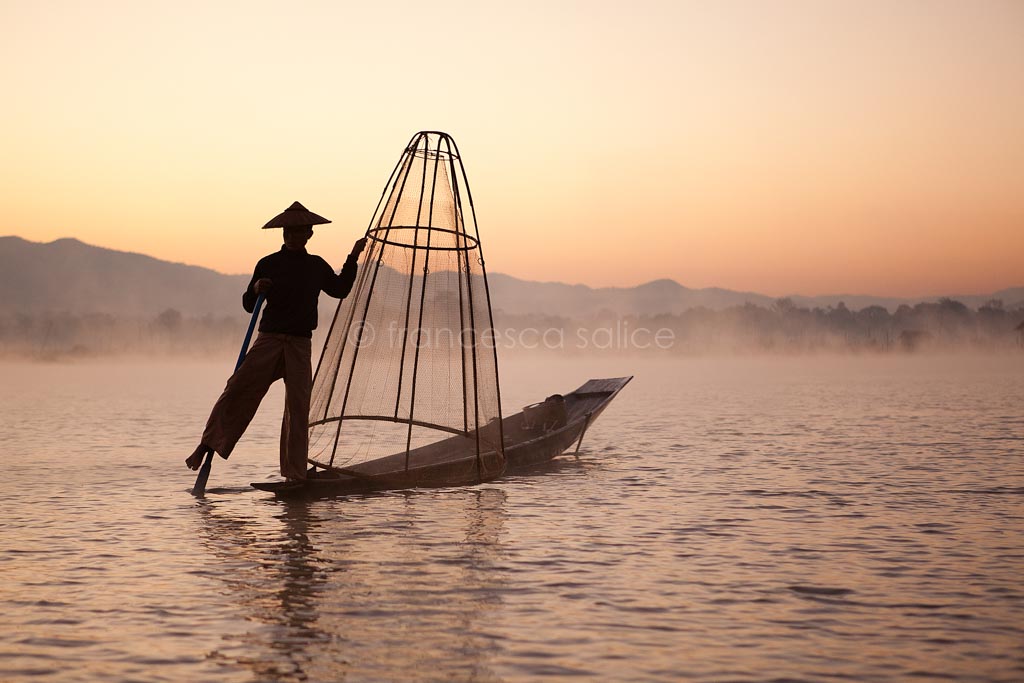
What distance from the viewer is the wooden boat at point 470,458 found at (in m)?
11.3

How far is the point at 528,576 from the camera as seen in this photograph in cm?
780

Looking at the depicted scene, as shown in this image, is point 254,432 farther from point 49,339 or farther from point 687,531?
point 49,339

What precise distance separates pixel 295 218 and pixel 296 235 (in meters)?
0.17

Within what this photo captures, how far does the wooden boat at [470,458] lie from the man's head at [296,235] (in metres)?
2.36

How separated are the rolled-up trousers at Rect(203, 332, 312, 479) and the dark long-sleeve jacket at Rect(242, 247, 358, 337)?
0.15m

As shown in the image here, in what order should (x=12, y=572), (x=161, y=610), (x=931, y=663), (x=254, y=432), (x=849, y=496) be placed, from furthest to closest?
(x=254, y=432)
(x=849, y=496)
(x=12, y=572)
(x=161, y=610)
(x=931, y=663)

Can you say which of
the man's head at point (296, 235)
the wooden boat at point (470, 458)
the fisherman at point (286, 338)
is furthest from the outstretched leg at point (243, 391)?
the man's head at point (296, 235)

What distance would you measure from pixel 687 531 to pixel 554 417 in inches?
256

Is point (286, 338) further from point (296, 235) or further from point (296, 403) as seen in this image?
point (296, 235)

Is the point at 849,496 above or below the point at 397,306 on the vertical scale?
below

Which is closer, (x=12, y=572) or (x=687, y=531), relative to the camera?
(x=12, y=572)

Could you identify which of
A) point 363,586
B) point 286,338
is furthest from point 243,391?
point 363,586

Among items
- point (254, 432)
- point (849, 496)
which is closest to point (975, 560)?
point (849, 496)

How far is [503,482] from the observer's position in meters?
13.5
